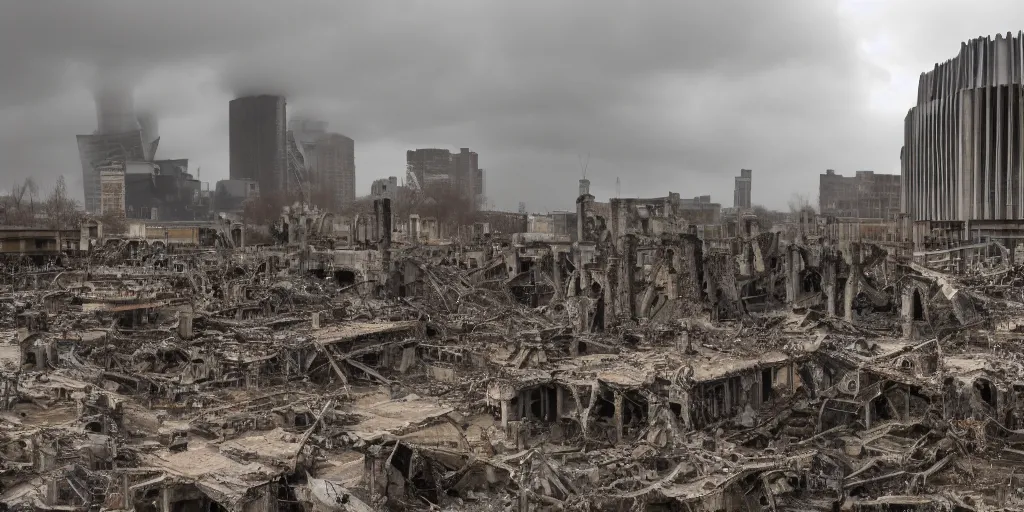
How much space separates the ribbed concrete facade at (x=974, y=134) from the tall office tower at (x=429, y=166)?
6209 centimetres

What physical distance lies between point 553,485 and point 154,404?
10.2 meters

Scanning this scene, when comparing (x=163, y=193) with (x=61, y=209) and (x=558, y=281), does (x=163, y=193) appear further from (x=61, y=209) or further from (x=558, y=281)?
(x=558, y=281)

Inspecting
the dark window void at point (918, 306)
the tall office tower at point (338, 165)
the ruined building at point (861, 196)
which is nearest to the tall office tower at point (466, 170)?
the tall office tower at point (338, 165)

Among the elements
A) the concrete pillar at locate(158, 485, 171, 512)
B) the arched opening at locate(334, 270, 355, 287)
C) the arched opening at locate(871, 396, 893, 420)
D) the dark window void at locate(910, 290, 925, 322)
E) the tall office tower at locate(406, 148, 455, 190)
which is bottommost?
the arched opening at locate(871, 396, 893, 420)

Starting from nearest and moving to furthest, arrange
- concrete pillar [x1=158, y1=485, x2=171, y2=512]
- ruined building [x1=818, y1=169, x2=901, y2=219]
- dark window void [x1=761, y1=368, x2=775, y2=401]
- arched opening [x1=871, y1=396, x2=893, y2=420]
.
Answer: concrete pillar [x1=158, y1=485, x2=171, y2=512] < arched opening [x1=871, y1=396, x2=893, y2=420] < dark window void [x1=761, y1=368, x2=775, y2=401] < ruined building [x1=818, y1=169, x2=901, y2=219]

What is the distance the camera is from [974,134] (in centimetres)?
5672

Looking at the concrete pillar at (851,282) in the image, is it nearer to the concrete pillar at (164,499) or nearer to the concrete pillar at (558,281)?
the concrete pillar at (558,281)

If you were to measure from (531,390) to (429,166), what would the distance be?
9933cm

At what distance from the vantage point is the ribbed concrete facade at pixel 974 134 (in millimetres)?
54469

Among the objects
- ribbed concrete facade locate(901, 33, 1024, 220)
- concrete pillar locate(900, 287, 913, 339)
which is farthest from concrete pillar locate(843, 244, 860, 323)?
ribbed concrete facade locate(901, 33, 1024, 220)

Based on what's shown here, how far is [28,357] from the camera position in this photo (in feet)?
66.1

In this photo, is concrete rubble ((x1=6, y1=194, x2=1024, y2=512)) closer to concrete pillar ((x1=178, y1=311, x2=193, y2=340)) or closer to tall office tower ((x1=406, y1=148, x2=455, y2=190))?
concrete pillar ((x1=178, y1=311, x2=193, y2=340))

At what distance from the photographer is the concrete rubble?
13195 mm

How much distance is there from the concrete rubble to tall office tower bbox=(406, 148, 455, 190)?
75163mm
